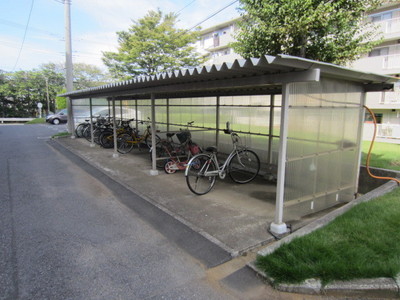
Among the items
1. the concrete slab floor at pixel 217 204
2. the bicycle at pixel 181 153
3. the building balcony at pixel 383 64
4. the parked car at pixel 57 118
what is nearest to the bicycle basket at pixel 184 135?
the bicycle at pixel 181 153

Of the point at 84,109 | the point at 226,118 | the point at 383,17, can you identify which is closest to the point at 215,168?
the point at 226,118

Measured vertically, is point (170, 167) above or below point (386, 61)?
below

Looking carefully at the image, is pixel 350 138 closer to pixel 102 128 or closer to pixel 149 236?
pixel 149 236

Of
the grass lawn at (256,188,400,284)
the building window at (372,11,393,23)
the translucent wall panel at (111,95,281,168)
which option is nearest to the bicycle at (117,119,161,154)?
the translucent wall panel at (111,95,281,168)

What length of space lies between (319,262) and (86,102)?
13113mm

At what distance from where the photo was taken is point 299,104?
3209mm

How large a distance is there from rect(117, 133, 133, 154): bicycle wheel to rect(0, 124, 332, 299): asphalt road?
3.91 meters

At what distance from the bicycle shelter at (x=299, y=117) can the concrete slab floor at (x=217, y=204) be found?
1.21 feet

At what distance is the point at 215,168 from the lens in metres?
4.86

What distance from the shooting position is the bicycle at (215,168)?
15.4 ft

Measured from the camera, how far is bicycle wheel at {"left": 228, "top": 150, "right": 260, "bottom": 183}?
5379 millimetres

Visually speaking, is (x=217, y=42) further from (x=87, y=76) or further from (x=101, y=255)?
(x=87, y=76)

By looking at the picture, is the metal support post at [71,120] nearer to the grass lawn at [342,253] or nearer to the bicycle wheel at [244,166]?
the bicycle wheel at [244,166]

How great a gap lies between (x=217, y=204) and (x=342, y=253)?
2.05 metres
